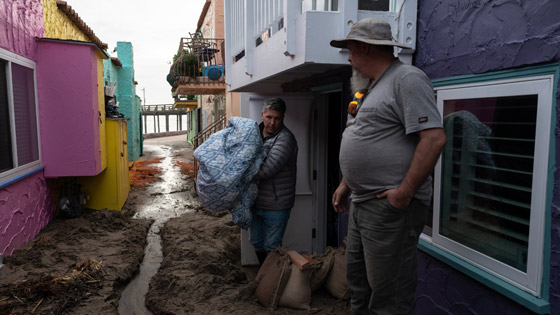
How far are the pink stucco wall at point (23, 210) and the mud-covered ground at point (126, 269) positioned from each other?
0.14 m

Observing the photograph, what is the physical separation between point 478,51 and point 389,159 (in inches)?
33.2

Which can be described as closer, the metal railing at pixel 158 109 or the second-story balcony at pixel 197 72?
the second-story balcony at pixel 197 72

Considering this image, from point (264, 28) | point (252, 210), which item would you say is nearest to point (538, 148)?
point (264, 28)

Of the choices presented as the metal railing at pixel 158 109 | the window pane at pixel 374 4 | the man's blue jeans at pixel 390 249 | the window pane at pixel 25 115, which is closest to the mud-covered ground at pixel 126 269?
the window pane at pixel 25 115

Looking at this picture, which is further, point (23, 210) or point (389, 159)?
point (23, 210)

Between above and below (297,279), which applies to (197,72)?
above

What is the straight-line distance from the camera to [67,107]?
5.90m

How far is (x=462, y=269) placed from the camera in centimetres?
233

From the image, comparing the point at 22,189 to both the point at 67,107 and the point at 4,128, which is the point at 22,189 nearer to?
the point at 4,128

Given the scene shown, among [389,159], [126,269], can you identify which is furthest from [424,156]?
[126,269]

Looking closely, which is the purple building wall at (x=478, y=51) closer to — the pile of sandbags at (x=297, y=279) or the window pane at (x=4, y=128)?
the pile of sandbags at (x=297, y=279)

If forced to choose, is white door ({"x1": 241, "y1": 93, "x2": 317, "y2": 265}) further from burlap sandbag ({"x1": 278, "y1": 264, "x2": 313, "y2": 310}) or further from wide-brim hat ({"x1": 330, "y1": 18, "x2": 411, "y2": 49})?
wide-brim hat ({"x1": 330, "y1": 18, "x2": 411, "y2": 49})

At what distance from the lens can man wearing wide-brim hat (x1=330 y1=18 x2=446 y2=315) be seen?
1.83m

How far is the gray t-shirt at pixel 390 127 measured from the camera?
1833 millimetres
